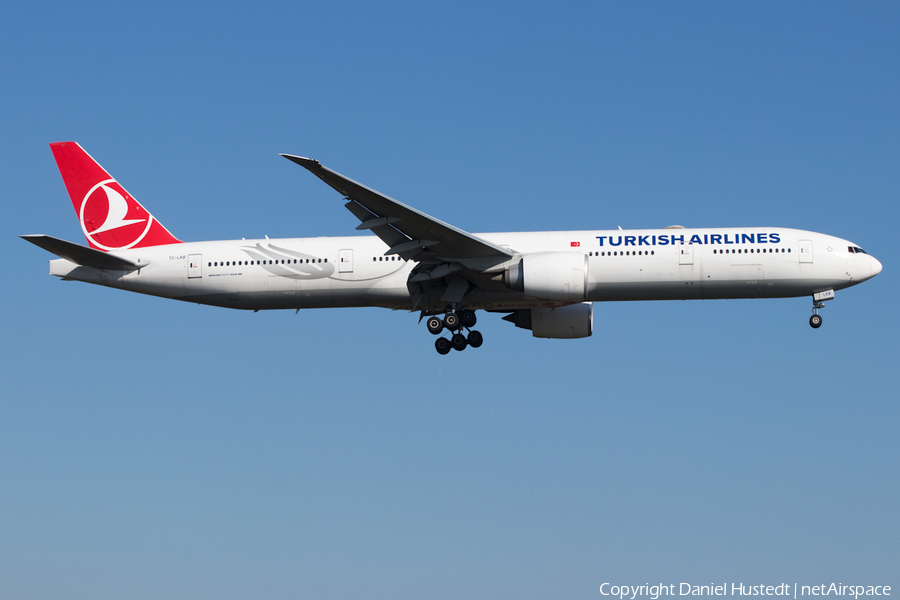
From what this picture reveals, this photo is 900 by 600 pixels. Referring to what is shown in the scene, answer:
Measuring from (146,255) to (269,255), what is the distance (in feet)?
15.2

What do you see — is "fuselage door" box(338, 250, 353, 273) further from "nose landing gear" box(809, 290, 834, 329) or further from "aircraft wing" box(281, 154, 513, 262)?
"nose landing gear" box(809, 290, 834, 329)

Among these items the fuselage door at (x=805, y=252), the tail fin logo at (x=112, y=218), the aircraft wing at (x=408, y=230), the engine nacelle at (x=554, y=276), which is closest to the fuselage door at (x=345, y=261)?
the aircraft wing at (x=408, y=230)

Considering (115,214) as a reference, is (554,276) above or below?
below

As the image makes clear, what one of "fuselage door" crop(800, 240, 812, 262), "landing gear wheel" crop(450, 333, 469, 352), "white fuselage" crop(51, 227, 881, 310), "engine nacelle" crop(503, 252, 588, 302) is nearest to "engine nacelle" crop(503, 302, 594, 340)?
"white fuselage" crop(51, 227, 881, 310)

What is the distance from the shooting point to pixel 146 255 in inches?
1421

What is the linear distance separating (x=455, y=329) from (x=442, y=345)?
1104 millimetres

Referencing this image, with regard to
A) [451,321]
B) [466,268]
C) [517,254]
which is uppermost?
[517,254]

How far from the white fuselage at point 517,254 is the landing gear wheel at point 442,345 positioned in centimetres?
125

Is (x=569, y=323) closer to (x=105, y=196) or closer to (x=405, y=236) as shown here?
(x=405, y=236)

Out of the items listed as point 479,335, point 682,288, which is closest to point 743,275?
point 682,288

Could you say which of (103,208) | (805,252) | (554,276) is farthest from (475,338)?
(103,208)

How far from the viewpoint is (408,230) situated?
106ft

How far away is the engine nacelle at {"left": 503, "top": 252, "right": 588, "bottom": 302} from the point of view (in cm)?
3206

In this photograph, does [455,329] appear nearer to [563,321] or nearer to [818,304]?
[563,321]
